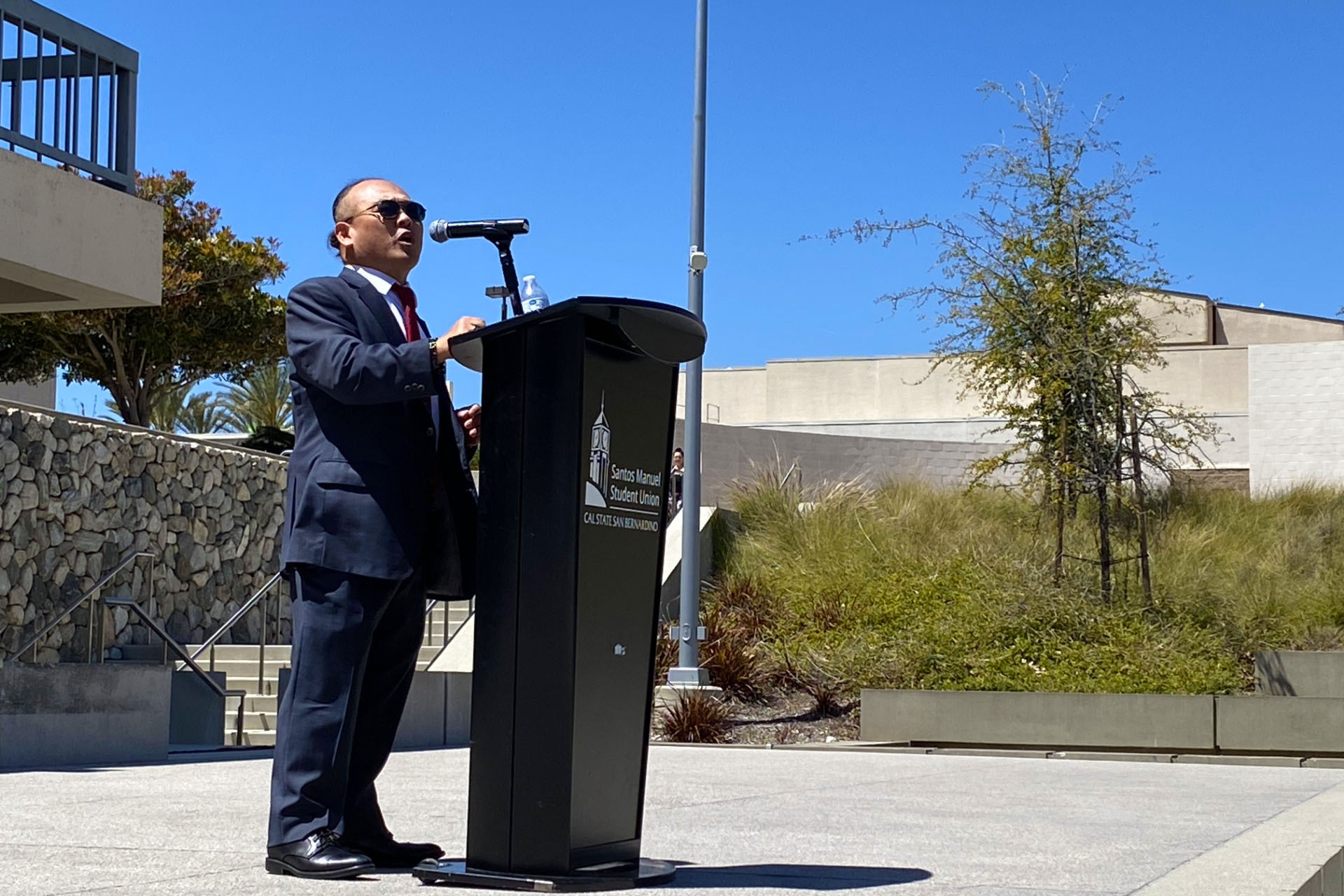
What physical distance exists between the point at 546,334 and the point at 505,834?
46.9 inches

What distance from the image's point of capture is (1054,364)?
54.1ft

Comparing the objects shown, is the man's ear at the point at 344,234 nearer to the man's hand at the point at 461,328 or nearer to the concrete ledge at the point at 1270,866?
the man's hand at the point at 461,328

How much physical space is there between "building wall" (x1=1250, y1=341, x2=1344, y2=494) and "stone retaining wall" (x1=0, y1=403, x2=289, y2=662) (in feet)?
60.1

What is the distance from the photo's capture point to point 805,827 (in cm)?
577

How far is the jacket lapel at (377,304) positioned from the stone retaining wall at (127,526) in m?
10.9

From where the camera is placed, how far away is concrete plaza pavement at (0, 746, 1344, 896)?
13.4 ft

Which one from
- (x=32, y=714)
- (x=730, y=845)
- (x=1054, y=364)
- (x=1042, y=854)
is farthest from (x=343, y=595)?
(x=1054, y=364)

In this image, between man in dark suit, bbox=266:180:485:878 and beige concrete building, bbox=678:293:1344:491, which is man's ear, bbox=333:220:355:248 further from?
beige concrete building, bbox=678:293:1344:491

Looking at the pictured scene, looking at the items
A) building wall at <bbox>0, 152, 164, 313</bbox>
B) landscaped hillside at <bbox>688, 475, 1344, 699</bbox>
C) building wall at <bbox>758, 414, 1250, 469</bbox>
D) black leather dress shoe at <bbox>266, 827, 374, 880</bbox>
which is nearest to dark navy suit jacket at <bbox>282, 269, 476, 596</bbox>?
black leather dress shoe at <bbox>266, 827, 374, 880</bbox>

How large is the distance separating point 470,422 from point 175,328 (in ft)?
79.1

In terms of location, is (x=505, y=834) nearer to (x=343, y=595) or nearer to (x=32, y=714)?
(x=343, y=595)

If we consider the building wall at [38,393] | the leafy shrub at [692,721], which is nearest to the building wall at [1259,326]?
the building wall at [38,393]

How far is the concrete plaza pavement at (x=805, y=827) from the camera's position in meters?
4.09

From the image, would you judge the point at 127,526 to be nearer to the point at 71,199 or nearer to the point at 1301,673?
the point at 71,199
